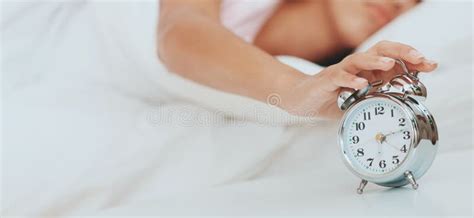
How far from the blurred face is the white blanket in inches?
9.2

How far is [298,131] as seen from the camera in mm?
1289

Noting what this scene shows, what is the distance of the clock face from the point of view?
3.02ft

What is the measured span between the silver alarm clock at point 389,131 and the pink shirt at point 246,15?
73 centimetres

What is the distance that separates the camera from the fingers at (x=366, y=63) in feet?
2.87

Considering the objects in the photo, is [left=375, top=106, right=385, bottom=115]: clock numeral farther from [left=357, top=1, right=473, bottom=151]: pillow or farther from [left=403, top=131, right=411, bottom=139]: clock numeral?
[left=357, top=1, right=473, bottom=151]: pillow

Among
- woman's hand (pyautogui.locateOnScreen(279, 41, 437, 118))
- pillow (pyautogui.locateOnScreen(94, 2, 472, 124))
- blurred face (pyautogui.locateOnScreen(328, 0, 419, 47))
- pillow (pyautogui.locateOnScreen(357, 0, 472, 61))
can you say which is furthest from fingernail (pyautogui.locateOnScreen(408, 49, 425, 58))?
blurred face (pyautogui.locateOnScreen(328, 0, 419, 47))

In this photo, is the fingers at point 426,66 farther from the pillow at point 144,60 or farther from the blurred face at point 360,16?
the blurred face at point 360,16

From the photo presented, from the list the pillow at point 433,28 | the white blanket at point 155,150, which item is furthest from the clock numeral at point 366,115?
the pillow at point 433,28

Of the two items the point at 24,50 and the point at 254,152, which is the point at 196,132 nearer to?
the point at 254,152

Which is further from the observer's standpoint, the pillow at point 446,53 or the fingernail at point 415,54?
the pillow at point 446,53

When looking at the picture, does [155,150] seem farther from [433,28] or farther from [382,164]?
[433,28]

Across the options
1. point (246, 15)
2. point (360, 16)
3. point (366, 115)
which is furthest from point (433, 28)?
point (366, 115)

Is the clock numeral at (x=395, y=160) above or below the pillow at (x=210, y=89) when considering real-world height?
below

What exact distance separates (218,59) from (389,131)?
396 millimetres
